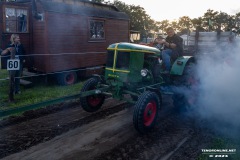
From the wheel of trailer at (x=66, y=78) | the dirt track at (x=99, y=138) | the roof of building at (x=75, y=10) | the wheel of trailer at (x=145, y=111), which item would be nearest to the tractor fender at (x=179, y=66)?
the dirt track at (x=99, y=138)

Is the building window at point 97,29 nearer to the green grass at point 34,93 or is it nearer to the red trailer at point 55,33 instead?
the red trailer at point 55,33

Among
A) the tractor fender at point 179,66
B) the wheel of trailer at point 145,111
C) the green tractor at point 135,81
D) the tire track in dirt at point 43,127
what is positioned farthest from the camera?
the tractor fender at point 179,66

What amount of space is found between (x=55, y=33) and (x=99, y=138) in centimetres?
582

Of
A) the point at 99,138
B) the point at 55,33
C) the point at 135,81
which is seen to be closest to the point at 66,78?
the point at 55,33

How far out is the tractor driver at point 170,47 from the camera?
607 centimetres

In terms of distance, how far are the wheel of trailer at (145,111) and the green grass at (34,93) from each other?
3424 millimetres

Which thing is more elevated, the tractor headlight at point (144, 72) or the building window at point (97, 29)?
the building window at point (97, 29)

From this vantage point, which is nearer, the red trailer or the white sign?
the white sign

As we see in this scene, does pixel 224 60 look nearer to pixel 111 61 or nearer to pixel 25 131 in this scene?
pixel 111 61

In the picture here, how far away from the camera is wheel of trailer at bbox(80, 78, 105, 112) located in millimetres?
5457

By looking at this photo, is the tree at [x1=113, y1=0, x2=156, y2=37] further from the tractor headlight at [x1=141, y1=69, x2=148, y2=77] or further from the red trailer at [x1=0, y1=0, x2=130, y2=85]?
the tractor headlight at [x1=141, y1=69, x2=148, y2=77]

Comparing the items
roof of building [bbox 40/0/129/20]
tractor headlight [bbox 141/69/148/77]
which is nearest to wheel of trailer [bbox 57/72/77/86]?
roof of building [bbox 40/0/129/20]

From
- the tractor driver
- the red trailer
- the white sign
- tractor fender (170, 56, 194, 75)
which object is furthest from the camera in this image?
the red trailer

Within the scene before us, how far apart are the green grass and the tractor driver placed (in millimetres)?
3387
